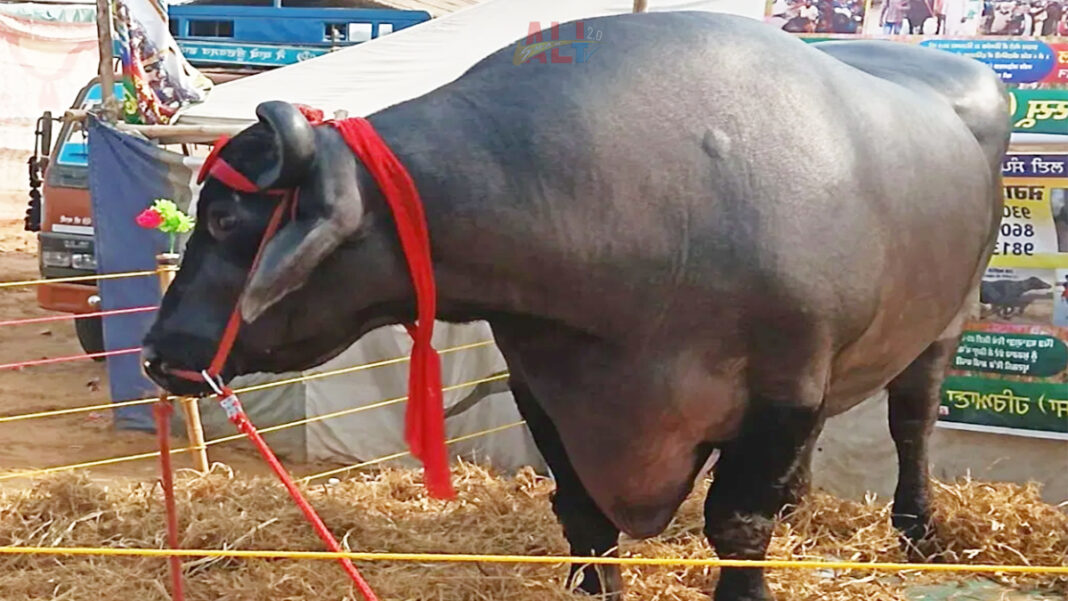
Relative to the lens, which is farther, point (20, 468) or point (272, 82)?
point (272, 82)

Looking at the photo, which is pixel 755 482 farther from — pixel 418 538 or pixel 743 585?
pixel 418 538

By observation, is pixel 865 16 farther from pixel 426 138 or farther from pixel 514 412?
pixel 426 138

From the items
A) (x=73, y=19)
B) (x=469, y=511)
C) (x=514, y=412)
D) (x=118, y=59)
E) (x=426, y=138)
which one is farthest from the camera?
(x=73, y=19)

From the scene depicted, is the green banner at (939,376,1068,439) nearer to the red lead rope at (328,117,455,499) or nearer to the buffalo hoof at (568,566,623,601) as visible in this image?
the buffalo hoof at (568,566,623,601)

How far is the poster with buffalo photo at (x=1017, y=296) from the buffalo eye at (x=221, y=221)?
133 inches

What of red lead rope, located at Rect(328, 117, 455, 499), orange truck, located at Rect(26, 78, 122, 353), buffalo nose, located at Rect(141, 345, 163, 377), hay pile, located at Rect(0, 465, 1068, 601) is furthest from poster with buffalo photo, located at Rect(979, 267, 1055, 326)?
orange truck, located at Rect(26, 78, 122, 353)

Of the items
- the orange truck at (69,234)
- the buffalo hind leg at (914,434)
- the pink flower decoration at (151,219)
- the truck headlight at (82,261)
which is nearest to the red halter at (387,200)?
the pink flower decoration at (151,219)

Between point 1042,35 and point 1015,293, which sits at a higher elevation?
point 1042,35

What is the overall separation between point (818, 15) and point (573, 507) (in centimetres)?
289

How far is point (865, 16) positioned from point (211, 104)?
339 centimetres

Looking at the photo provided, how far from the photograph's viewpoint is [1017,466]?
16.3 ft

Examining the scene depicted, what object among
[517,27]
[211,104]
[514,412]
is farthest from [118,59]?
[514,412]

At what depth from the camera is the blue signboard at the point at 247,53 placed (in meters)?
10.9

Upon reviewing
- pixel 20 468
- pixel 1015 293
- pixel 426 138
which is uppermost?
pixel 426 138
